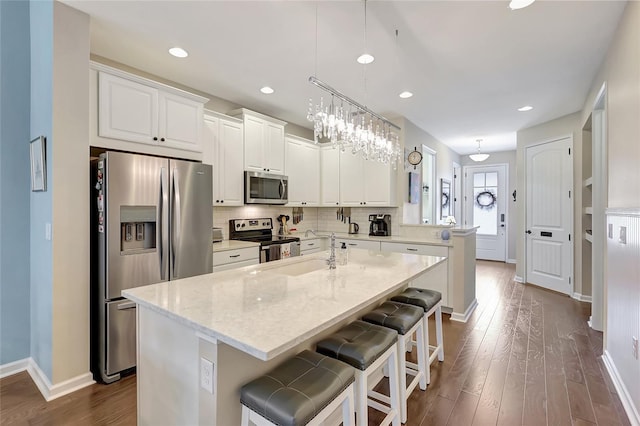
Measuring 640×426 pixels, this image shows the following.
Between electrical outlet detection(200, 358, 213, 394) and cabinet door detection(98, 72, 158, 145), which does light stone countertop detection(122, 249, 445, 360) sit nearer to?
electrical outlet detection(200, 358, 213, 394)

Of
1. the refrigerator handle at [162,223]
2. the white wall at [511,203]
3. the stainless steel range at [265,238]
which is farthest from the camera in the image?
the white wall at [511,203]

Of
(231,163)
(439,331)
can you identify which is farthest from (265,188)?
(439,331)

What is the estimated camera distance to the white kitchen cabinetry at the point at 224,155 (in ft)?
11.5

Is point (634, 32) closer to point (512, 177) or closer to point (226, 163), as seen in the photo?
point (226, 163)

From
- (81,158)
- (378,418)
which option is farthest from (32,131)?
(378,418)

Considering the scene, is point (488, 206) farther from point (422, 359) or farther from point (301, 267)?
point (301, 267)

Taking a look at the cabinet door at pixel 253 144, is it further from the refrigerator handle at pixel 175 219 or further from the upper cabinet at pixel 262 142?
the refrigerator handle at pixel 175 219

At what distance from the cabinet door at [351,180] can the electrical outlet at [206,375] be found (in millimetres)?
3772

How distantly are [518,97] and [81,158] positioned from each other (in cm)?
475

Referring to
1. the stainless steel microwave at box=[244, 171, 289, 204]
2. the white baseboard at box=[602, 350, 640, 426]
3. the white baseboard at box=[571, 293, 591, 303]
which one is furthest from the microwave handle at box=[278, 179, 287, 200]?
the white baseboard at box=[571, 293, 591, 303]

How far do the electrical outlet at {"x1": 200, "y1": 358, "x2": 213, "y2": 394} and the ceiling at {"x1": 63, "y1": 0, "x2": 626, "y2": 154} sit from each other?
7.33 ft

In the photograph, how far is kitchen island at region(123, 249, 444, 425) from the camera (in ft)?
3.80

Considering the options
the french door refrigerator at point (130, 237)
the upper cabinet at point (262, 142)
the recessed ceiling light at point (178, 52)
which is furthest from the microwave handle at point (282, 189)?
the recessed ceiling light at point (178, 52)

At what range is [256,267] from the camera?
7.26 ft
